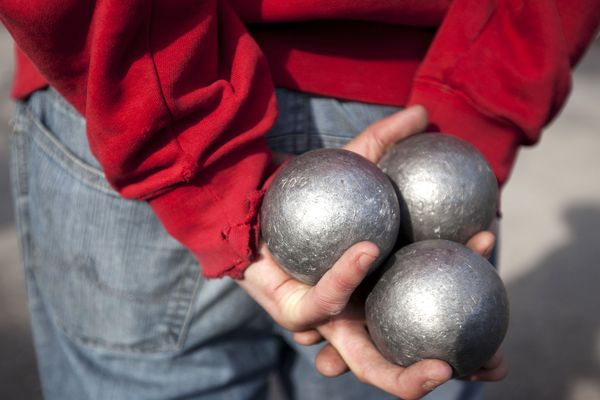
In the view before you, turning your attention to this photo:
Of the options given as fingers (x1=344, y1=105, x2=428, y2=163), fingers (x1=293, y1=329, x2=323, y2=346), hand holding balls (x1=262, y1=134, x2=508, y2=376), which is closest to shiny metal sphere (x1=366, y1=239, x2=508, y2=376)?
hand holding balls (x1=262, y1=134, x2=508, y2=376)

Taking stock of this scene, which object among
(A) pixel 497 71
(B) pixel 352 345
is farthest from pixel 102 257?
(A) pixel 497 71

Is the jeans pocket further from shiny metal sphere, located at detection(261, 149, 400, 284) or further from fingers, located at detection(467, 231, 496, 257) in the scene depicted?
fingers, located at detection(467, 231, 496, 257)

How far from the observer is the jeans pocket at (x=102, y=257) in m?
1.38

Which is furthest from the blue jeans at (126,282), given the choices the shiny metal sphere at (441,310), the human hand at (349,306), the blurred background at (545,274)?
the blurred background at (545,274)

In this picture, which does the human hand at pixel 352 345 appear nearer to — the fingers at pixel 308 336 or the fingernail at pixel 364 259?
the fingers at pixel 308 336

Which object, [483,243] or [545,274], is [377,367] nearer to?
[483,243]

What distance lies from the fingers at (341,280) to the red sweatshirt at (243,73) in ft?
0.57

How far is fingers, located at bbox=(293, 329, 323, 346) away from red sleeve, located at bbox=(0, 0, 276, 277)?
0.62 ft

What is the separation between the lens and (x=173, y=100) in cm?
116

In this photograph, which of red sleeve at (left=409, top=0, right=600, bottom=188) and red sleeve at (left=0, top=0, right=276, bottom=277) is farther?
red sleeve at (left=409, top=0, right=600, bottom=188)

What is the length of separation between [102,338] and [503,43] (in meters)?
1.10

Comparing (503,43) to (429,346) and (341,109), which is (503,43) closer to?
(341,109)

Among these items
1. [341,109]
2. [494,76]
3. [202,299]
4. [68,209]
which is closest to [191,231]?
[202,299]

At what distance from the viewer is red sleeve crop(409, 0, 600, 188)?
1.43 meters
